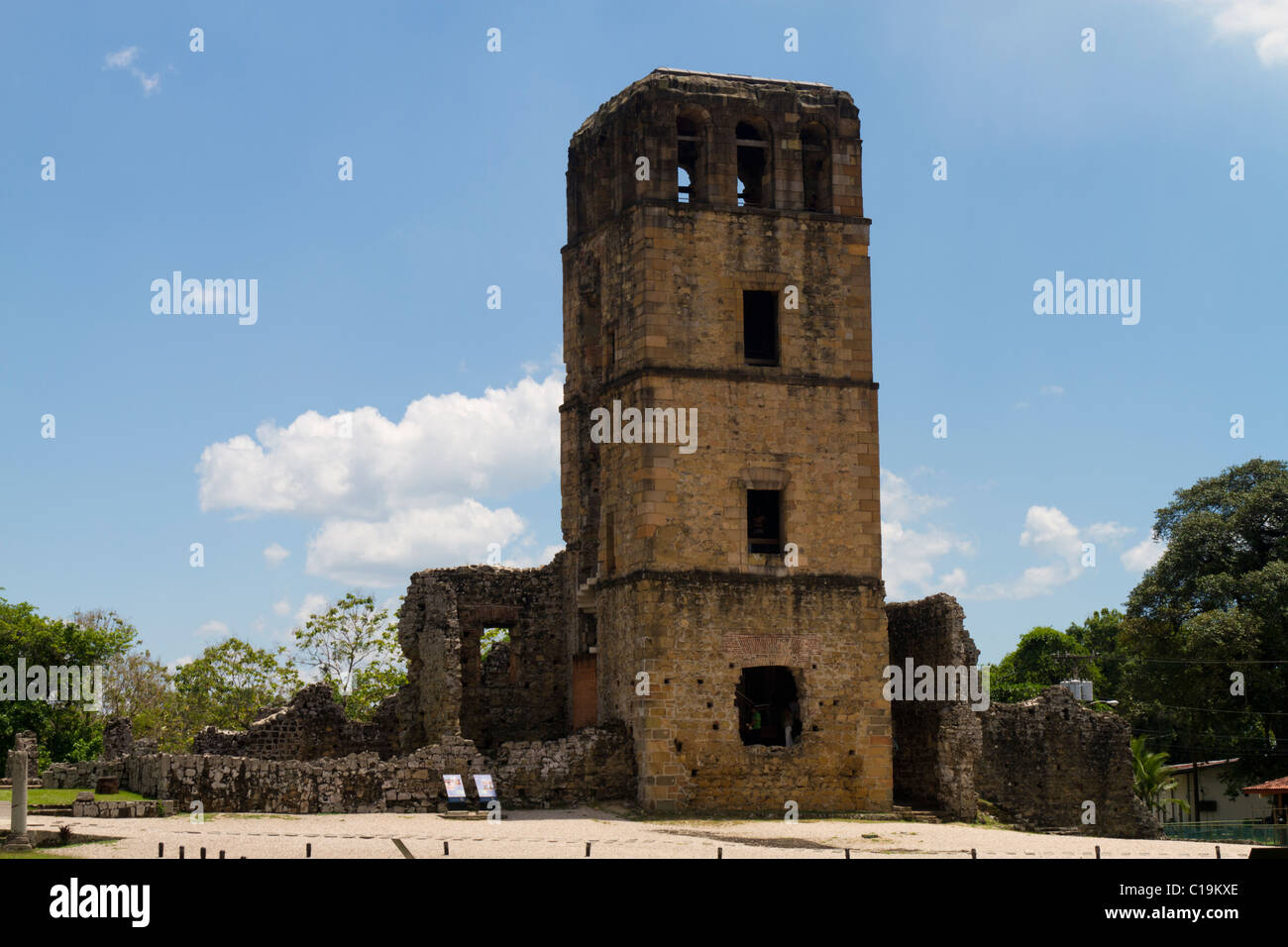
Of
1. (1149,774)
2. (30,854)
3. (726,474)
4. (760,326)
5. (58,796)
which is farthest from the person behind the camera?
(1149,774)

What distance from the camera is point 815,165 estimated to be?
30.4 metres

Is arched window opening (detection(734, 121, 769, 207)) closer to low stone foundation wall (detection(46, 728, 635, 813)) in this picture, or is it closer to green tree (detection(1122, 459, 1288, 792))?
low stone foundation wall (detection(46, 728, 635, 813))

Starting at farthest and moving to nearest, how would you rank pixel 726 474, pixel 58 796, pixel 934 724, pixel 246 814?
pixel 934 724 → pixel 726 474 → pixel 58 796 → pixel 246 814

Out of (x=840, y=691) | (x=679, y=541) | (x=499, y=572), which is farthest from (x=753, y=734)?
(x=499, y=572)

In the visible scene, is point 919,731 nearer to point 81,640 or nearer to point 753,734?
point 753,734

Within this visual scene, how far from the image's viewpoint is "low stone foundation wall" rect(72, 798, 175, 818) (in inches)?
907

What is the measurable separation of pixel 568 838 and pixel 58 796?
10.4 m

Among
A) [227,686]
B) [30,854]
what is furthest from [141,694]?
[30,854]

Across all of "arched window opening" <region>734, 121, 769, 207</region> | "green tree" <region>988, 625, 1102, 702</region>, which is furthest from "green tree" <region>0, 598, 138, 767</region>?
"green tree" <region>988, 625, 1102, 702</region>

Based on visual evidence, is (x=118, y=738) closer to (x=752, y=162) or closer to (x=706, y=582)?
(x=706, y=582)

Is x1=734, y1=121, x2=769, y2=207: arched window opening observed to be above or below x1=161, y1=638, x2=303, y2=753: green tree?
above

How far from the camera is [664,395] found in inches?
1104

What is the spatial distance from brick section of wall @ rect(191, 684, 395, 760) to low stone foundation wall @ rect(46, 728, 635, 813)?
1990mm

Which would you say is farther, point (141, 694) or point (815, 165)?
point (141, 694)
